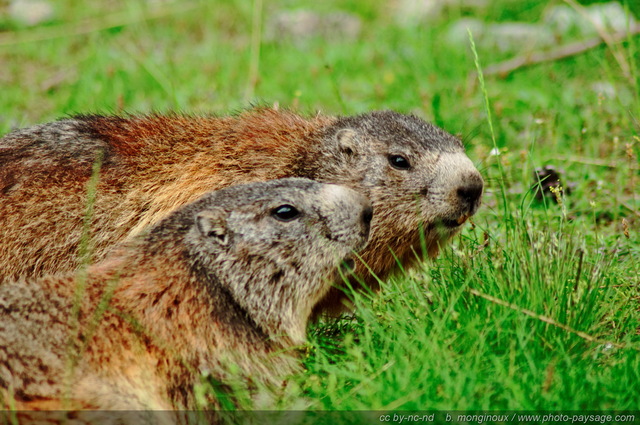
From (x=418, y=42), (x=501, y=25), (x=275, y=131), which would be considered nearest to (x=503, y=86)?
(x=418, y=42)

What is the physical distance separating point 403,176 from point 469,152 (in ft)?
6.51

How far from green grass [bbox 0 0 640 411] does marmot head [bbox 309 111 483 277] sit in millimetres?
202

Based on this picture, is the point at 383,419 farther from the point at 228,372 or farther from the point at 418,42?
the point at 418,42

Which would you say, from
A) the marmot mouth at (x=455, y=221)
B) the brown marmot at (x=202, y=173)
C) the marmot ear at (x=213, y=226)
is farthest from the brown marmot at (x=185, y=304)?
→ the marmot mouth at (x=455, y=221)

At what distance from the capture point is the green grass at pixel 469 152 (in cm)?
360

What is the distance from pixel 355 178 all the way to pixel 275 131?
0.69 meters

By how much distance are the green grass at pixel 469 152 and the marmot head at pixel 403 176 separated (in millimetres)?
202

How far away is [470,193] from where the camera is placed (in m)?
4.70

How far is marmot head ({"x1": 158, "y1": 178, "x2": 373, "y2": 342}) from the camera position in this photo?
13.4ft

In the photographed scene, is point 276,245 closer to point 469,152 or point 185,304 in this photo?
point 185,304

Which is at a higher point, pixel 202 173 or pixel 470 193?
pixel 202 173

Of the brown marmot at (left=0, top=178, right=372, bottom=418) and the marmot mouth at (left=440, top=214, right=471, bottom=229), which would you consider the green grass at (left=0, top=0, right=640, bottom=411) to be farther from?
the brown marmot at (left=0, top=178, right=372, bottom=418)

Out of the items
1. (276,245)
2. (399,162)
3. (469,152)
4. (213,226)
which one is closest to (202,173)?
(213,226)

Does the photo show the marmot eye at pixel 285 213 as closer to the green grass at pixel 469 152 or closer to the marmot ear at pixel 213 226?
the marmot ear at pixel 213 226
